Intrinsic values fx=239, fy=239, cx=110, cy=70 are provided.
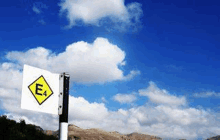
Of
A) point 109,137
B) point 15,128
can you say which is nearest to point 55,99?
point 15,128

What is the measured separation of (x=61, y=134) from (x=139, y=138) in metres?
56.5

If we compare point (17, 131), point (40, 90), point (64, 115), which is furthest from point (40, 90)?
point (17, 131)

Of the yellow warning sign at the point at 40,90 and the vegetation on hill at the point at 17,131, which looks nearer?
the yellow warning sign at the point at 40,90

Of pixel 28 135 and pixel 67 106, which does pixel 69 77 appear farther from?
pixel 28 135

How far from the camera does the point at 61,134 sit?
3.33 m

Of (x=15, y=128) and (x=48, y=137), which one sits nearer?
(x=15, y=128)

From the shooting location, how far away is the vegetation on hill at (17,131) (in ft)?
53.3

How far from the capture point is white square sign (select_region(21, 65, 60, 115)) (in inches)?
130

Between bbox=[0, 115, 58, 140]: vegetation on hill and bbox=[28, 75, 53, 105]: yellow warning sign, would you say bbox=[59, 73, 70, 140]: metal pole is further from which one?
bbox=[0, 115, 58, 140]: vegetation on hill

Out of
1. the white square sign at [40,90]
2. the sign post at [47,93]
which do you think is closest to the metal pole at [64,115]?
→ the sign post at [47,93]

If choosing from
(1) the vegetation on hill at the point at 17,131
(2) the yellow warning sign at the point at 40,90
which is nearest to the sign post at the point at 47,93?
(2) the yellow warning sign at the point at 40,90

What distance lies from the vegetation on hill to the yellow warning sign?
14.4m

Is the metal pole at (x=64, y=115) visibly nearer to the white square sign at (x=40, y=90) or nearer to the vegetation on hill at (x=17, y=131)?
the white square sign at (x=40, y=90)

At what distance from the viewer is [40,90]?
3.46 metres
